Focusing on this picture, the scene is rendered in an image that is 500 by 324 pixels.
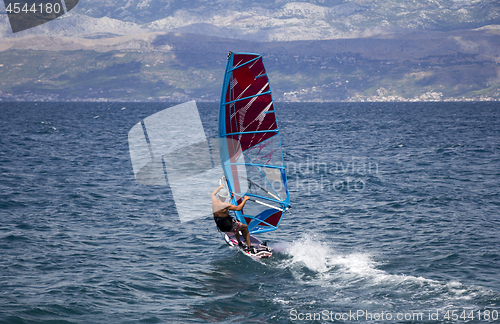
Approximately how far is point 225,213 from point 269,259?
93.8 inches

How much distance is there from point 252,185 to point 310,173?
54.5ft

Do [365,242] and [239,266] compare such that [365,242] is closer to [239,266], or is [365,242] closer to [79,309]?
[239,266]

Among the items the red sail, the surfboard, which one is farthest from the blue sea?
the red sail

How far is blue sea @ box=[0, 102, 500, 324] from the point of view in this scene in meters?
12.2

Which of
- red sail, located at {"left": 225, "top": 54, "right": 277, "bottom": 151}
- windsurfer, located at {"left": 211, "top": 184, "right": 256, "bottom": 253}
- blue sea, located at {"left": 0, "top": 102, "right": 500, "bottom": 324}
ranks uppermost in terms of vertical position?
red sail, located at {"left": 225, "top": 54, "right": 277, "bottom": 151}

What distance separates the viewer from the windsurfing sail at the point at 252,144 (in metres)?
16.1

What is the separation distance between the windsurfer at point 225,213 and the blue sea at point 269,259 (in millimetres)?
1006

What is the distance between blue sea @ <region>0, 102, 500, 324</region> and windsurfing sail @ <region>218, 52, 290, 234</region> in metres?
1.78

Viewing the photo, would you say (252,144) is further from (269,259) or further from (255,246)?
(269,259)

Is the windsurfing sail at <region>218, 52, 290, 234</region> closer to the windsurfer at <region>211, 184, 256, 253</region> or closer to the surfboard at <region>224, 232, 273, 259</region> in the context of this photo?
the surfboard at <region>224, 232, 273, 259</region>

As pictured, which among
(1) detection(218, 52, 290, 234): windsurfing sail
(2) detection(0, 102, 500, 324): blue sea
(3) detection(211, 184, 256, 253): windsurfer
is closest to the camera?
(2) detection(0, 102, 500, 324): blue sea

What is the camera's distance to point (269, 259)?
53.3 feet

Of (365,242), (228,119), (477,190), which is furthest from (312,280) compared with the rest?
(477,190)

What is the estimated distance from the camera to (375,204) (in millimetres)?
24281
